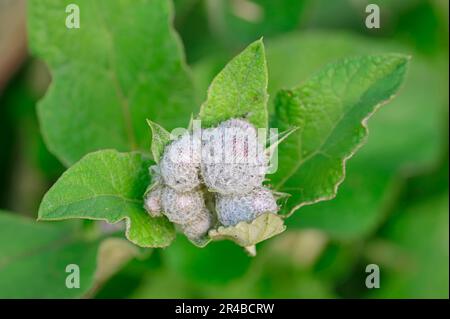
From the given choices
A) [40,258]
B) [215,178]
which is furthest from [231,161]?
[40,258]

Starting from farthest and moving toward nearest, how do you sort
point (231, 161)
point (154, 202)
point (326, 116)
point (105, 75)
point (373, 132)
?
point (373, 132) → point (105, 75) → point (326, 116) → point (154, 202) → point (231, 161)

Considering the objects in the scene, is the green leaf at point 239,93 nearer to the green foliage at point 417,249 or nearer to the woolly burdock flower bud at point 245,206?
the woolly burdock flower bud at point 245,206

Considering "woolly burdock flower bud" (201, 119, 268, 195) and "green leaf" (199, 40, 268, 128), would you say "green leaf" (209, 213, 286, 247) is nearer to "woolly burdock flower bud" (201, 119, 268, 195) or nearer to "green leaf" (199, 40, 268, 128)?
"woolly burdock flower bud" (201, 119, 268, 195)

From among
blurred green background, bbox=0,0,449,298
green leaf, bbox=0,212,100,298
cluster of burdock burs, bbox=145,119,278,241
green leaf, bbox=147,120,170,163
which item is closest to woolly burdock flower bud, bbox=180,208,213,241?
cluster of burdock burs, bbox=145,119,278,241

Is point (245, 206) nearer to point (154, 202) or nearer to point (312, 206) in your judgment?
point (154, 202)

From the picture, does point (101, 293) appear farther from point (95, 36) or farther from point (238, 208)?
point (238, 208)

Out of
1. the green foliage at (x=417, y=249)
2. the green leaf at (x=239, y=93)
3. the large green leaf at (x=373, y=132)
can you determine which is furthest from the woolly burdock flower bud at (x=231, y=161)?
the green foliage at (x=417, y=249)

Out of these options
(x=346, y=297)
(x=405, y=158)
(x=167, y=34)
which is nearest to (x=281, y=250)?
(x=346, y=297)
